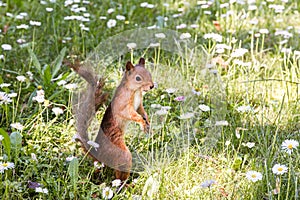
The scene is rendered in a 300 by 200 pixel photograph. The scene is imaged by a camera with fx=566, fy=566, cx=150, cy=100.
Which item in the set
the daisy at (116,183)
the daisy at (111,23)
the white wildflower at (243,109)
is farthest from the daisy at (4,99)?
the daisy at (111,23)

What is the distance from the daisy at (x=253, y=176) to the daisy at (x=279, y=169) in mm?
55

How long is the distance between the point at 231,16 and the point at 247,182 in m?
1.76

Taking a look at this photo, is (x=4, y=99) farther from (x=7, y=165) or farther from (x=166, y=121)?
(x=166, y=121)

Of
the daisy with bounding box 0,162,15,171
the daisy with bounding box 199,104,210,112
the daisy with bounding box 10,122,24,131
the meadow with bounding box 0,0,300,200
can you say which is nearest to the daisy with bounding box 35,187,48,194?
→ the meadow with bounding box 0,0,300,200

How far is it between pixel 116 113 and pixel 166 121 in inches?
17.8

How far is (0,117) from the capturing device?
2541 mm

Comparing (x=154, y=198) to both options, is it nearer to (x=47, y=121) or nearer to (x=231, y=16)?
(x=47, y=121)

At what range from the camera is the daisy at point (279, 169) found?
1.97m

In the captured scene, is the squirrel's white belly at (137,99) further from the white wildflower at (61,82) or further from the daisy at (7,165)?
the white wildflower at (61,82)

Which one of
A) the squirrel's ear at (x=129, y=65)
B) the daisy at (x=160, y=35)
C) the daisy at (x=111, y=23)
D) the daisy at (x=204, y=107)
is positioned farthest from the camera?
the daisy at (x=111, y=23)

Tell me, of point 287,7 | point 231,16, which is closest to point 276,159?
point 231,16

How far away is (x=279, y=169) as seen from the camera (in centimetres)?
198

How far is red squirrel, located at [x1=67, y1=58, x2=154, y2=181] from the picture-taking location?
1913 millimetres

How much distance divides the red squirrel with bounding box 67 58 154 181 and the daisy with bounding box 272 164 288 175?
1.56ft
